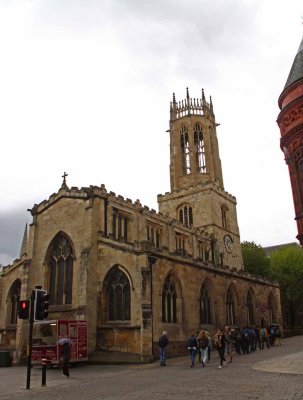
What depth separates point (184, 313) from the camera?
26469 millimetres

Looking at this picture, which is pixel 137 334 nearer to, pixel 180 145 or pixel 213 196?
pixel 213 196

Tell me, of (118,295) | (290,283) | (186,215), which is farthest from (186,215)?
(118,295)

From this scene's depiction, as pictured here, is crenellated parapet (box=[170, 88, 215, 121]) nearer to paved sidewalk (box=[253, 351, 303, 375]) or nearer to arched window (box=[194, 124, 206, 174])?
arched window (box=[194, 124, 206, 174])

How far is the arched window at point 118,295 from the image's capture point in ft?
81.0

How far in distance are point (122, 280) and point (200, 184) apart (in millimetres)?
23063

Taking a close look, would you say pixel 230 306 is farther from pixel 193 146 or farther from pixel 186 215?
pixel 193 146

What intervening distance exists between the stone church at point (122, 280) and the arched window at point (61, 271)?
0.23ft

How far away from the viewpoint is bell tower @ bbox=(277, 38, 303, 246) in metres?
11.1

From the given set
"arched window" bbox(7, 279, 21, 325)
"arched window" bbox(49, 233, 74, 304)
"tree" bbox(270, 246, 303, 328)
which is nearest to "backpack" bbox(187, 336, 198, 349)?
"arched window" bbox(49, 233, 74, 304)

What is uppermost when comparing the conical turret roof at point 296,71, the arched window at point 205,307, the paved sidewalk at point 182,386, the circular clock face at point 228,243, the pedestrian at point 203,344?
the circular clock face at point 228,243

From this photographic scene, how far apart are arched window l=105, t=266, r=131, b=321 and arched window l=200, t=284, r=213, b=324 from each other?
22.1 ft

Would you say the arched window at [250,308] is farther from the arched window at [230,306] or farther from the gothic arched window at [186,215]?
the gothic arched window at [186,215]

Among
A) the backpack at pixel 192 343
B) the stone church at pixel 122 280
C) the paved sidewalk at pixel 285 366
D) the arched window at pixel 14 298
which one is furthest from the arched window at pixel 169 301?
the arched window at pixel 14 298

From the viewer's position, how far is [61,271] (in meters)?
28.6
